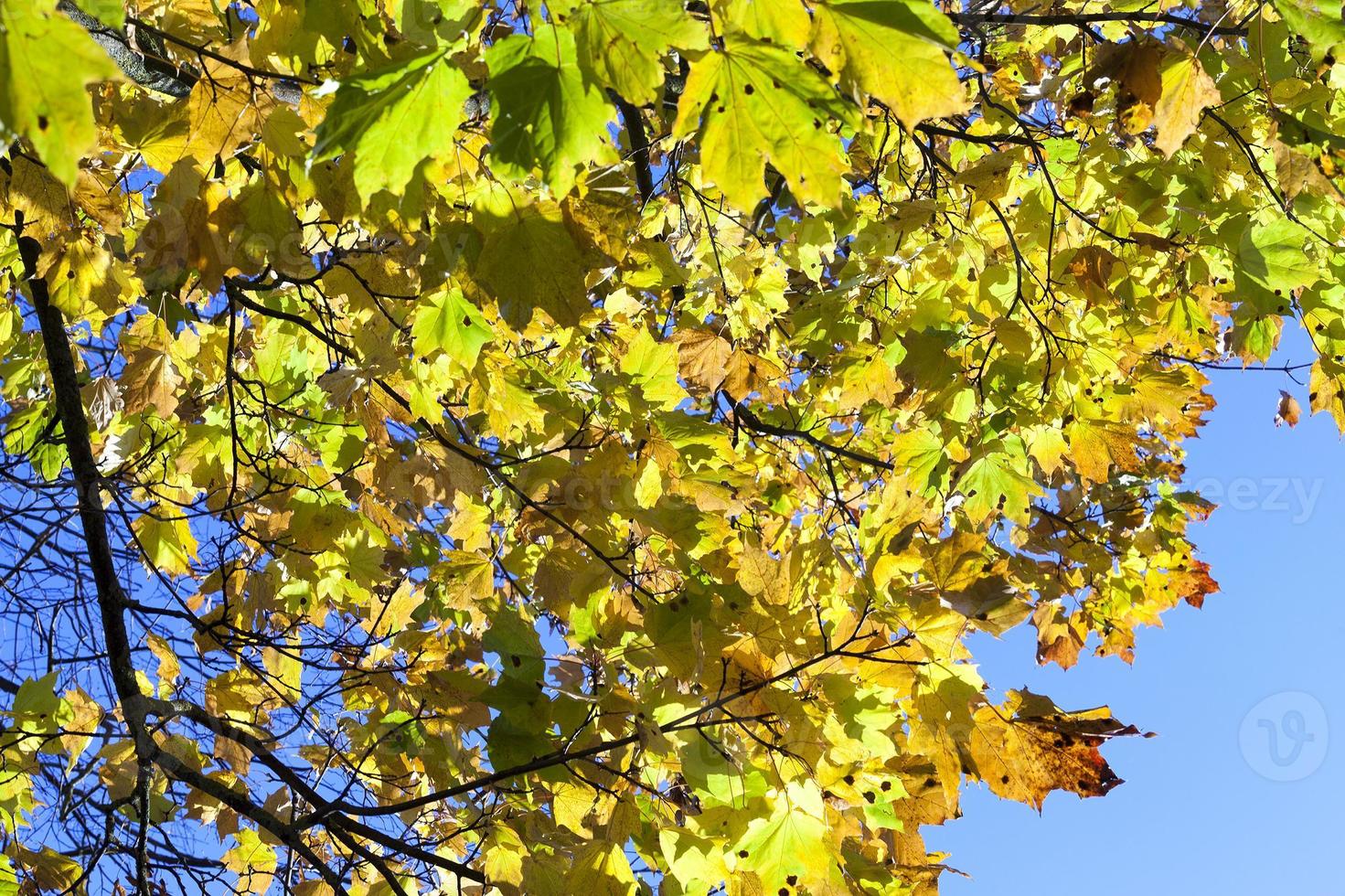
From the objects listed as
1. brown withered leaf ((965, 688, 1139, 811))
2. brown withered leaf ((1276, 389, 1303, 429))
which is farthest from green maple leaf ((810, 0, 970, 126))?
brown withered leaf ((1276, 389, 1303, 429))

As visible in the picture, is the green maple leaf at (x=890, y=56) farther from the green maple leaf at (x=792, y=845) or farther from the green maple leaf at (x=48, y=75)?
the green maple leaf at (x=792, y=845)

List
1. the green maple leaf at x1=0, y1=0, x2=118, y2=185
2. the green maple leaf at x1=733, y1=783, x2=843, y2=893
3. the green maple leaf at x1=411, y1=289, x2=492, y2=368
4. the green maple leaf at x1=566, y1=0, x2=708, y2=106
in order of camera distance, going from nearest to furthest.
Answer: the green maple leaf at x1=0, y1=0, x2=118, y2=185 < the green maple leaf at x1=566, y1=0, x2=708, y2=106 < the green maple leaf at x1=733, y1=783, x2=843, y2=893 < the green maple leaf at x1=411, y1=289, x2=492, y2=368

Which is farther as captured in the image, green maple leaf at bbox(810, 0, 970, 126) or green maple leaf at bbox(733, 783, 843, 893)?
green maple leaf at bbox(733, 783, 843, 893)

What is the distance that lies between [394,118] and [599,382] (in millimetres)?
1419

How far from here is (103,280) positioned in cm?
263

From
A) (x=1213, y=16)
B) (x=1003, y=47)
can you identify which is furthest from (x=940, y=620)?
(x=1003, y=47)

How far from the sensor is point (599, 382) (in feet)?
8.51

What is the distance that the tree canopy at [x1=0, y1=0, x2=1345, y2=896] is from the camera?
4.03 feet

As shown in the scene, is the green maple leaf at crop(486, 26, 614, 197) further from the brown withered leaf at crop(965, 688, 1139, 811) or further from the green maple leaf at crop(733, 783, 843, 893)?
the brown withered leaf at crop(965, 688, 1139, 811)

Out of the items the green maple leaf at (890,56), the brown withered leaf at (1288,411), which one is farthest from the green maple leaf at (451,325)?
the brown withered leaf at (1288,411)

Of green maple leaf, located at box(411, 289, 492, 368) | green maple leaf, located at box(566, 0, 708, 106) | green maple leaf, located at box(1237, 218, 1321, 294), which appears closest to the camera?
green maple leaf, located at box(566, 0, 708, 106)

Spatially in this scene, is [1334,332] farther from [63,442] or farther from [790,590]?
[63,442]

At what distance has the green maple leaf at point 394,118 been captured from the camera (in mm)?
1173

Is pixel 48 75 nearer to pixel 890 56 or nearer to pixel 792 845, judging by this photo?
pixel 890 56
